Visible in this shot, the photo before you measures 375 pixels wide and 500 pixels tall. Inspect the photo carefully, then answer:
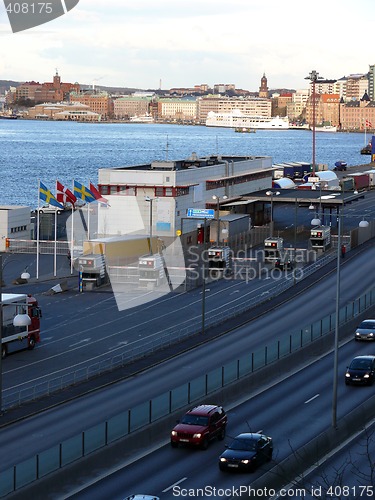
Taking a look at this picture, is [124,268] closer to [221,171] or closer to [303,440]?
[221,171]

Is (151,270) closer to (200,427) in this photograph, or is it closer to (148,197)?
(148,197)

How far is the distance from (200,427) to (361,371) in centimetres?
1045

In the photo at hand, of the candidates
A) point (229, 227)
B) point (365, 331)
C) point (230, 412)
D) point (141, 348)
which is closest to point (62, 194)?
point (229, 227)

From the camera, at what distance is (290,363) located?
148 feet

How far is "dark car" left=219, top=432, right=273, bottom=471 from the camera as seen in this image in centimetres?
2986

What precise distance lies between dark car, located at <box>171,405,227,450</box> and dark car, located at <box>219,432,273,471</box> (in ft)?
5.60

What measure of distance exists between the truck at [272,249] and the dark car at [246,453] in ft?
138

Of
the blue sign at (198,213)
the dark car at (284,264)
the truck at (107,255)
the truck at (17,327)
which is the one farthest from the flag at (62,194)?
the truck at (17,327)

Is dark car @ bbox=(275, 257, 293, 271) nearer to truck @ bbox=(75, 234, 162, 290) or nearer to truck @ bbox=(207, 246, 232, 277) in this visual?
truck @ bbox=(207, 246, 232, 277)

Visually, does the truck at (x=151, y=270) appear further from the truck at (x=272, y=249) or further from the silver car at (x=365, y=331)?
the silver car at (x=365, y=331)

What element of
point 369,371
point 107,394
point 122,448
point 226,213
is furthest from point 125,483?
point 226,213

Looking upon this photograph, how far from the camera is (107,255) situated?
68.2 metres

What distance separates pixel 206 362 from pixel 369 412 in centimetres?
960

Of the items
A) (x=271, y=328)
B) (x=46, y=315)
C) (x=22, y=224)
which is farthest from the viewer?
(x=22, y=224)
